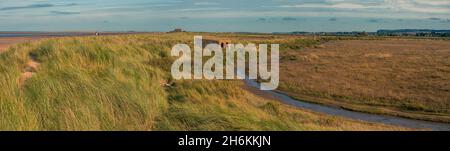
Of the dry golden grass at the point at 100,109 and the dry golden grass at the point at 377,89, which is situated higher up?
the dry golden grass at the point at 100,109

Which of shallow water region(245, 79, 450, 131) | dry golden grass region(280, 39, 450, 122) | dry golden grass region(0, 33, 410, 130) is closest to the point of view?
dry golden grass region(0, 33, 410, 130)

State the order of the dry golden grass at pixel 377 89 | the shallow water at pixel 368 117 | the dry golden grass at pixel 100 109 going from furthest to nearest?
the dry golden grass at pixel 377 89 < the shallow water at pixel 368 117 < the dry golden grass at pixel 100 109

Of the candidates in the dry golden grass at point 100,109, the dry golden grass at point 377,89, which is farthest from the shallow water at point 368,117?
the dry golden grass at point 100,109

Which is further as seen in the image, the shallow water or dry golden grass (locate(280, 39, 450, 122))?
dry golden grass (locate(280, 39, 450, 122))

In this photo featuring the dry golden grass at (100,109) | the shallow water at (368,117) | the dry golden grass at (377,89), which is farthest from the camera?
the dry golden grass at (377,89)

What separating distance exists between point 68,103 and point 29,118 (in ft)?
3.77

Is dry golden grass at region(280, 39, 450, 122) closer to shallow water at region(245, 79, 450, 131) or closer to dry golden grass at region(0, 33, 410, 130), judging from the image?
shallow water at region(245, 79, 450, 131)

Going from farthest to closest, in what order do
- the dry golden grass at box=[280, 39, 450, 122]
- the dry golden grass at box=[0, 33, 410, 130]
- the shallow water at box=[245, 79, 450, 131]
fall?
the dry golden grass at box=[280, 39, 450, 122] → the shallow water at box=[245, 79, 450, 131] → the dry golden grass at box=[0, 33, 410, 130]

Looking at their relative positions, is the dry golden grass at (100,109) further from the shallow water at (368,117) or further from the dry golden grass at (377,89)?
the dry golden grass at (377,89)

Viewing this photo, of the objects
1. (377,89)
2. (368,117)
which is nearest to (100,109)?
(368,117)

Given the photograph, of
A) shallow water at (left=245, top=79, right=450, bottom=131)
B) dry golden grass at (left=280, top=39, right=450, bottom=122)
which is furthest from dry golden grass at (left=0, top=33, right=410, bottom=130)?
dry golden grass at (left=280, top=39, right=450, bottom=122)
